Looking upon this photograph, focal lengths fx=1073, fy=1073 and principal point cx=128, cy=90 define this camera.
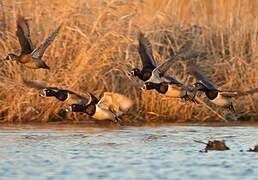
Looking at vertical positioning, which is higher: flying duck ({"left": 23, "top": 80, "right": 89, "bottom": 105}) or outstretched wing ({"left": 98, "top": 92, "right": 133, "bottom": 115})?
flying duck ({"left": 23, "top": 80, "right": 89, "bottom": 105})

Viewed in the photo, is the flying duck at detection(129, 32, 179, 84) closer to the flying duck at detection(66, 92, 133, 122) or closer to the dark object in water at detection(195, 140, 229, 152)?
the flying duck at detection(66, 92, 133, 122)

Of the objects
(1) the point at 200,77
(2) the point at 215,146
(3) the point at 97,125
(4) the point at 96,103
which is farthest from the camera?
(3) the point at 97,125

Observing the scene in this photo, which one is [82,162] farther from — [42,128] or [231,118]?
[231,118]

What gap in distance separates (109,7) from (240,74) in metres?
2.37

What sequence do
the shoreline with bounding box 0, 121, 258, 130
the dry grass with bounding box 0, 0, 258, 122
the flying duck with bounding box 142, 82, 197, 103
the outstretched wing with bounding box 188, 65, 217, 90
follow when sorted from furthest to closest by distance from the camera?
the dry grass with bounding box 0, 0, 258, 122 < the shoreline with bounding box 0, 121, 258, 130 < the outstretched wing with bounding box 188, 65, 217, 90 < the flying duck with bounding box 142, 82, 197, 103

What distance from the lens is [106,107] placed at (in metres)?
13.9

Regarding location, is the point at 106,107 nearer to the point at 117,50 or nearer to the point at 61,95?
the point at 61,95

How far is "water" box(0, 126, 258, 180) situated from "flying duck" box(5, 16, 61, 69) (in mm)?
981

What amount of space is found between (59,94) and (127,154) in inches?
82.6

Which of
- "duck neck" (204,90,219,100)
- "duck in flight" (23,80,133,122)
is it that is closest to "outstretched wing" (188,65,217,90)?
"duck neck" (204,90,219,100)

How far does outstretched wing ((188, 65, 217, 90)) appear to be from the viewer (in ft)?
47.2

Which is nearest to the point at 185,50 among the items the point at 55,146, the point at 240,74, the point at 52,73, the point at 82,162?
the point at 240,74

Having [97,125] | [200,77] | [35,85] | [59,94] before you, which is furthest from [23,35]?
[200,77]

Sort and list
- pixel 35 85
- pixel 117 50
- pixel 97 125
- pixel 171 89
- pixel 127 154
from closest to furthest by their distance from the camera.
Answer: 1. pixel 127 154
2. pixel 171 89
3. pixel 35 85
4. pixel 97 125
5. pixel 117 50
